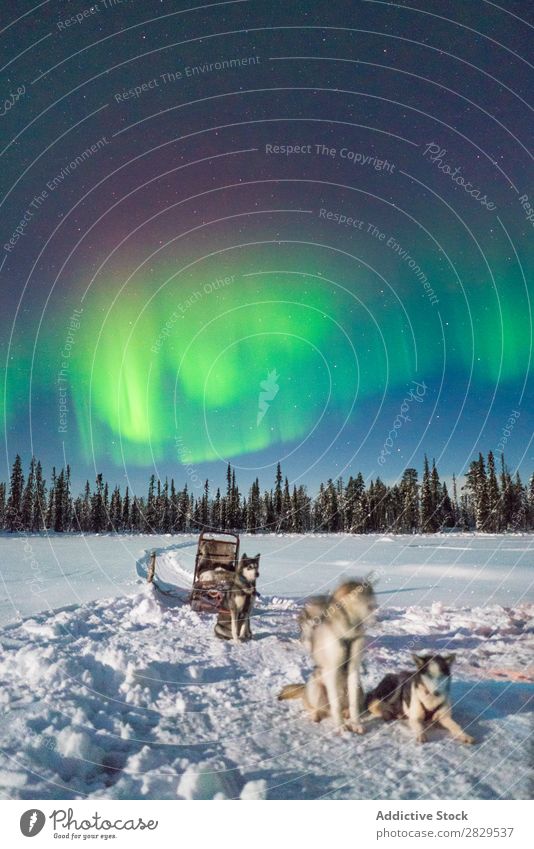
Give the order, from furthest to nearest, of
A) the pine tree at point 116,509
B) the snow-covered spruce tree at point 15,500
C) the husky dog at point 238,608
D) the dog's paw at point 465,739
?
the pine tree at point 116,509 < the snow-covered spruce tree at point 15,500 < the husky dog at point 238,608 < the dog's paw at point 465,739

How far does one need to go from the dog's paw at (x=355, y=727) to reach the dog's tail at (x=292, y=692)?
78 cm

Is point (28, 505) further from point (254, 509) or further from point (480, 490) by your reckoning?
point (480, 490)

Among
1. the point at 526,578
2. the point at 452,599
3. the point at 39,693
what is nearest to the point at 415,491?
the point at 526,578

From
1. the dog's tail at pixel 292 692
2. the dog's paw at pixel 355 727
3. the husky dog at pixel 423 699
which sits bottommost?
the dog's tail at pixel 292 692

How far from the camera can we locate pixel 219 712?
15.1 ft

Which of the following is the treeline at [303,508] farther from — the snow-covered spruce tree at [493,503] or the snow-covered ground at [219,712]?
the snow-covered ground at [219,712]

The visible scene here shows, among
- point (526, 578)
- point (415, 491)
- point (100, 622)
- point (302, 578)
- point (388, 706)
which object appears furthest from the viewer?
point (415, 491)

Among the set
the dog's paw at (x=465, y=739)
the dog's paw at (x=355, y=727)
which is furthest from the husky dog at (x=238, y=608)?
the dog's paw at (x=465, y=739)

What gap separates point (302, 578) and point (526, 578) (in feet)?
23.7

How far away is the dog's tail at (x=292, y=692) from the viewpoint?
15.6 feet

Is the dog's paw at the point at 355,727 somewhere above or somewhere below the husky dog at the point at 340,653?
below

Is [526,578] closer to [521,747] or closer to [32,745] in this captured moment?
[521,747]

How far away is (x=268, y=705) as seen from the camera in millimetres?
4699

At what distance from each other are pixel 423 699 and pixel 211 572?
293 inches
